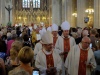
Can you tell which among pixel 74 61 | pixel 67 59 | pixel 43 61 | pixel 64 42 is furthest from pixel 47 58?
pixel 64 42

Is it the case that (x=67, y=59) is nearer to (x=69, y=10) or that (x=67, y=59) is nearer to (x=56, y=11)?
(x=69, y=10)

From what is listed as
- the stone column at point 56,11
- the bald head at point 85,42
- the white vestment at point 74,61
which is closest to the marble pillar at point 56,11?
the stone column at point 56,11

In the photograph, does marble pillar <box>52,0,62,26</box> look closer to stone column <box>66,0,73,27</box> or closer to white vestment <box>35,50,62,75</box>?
stone column <box>66,0,73,27</box>

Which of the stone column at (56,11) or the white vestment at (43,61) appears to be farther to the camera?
the stone column at (56,11)

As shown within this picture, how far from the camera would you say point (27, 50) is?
186 inches

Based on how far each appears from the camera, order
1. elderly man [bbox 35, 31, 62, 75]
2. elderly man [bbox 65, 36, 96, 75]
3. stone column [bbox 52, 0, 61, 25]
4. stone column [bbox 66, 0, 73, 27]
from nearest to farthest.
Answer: elderly man [bbox 35, 31, 62, 75], elderly man [bbox 65, 36, 96, 75], stone column [bbox 66, 0, 73, 27], stone column [bbox 52, 0, 61, 25]

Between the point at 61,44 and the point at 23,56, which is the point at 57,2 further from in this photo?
the point at 23,56

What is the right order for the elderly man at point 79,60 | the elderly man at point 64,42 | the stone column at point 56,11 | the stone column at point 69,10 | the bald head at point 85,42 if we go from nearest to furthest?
the bald head at point 85,42 < the elderly man at point 79,60 < the elderly man at point 64,42 < the stone column at point 69,10 < the stone column at point 56,11

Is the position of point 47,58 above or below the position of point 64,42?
below

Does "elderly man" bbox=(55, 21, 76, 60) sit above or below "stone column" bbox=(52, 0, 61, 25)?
below

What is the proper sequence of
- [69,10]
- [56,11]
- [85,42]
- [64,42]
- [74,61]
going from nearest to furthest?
1. [85,42]
2. [74,61]
3. [64,42]
4. [69,10]
5. [56,11]

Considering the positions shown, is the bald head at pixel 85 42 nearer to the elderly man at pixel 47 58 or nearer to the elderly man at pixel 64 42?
the elderly man at pixel 47 58

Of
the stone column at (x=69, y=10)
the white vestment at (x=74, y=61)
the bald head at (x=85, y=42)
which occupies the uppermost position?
the stone column at (x=69, y=10)

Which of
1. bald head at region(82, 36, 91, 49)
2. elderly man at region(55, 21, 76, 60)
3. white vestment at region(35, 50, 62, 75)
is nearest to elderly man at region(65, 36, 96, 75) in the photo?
bald head at region(82, 36, 91, 49)
